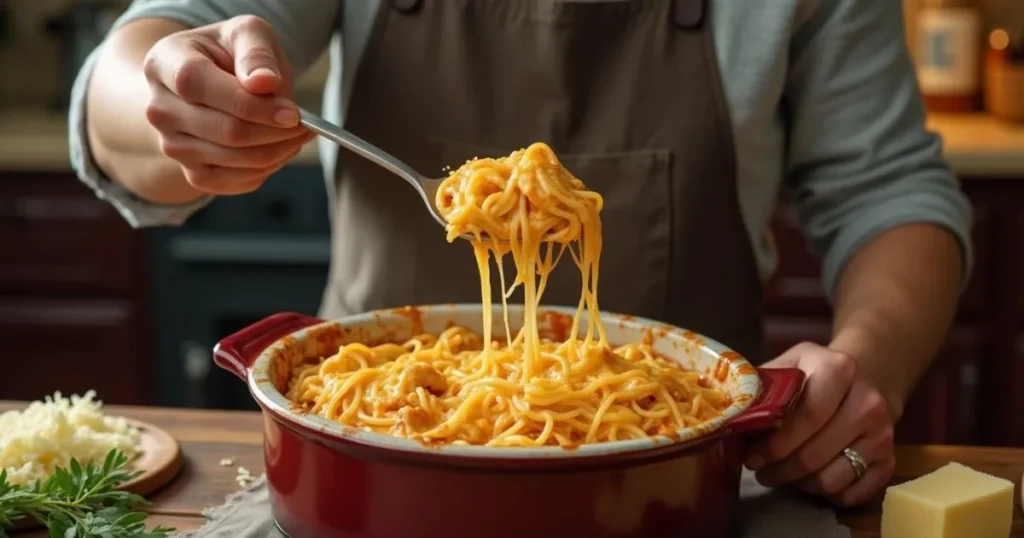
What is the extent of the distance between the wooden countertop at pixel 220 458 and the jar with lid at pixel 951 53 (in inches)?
73.7

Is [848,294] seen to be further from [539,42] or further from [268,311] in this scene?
[268,311]

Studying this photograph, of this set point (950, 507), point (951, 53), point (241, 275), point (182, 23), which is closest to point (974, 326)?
point (951, 53)

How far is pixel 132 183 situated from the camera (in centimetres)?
157

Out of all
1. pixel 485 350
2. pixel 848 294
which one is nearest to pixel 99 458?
pixel 485 350

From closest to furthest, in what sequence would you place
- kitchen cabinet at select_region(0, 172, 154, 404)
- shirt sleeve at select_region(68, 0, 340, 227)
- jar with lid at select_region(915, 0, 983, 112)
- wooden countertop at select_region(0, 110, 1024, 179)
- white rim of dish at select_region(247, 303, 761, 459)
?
1. white rim of dish at select_region(247, 303, 761, 459)
2. shirt sleeve at select_region(68, 0, 340, 227)
3. wooden countertop at select_region(0, 110, 1024, 179)
4. kitchen cabinet at select_region(0, 172, 154, 404)
5. jar with lid at select_region(915, 0, 983, 112)

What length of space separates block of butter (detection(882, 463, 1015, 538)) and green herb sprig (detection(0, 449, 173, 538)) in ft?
2.15

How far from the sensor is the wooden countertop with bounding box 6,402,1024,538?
125 centimetres

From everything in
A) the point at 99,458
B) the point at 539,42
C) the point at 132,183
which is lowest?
the point at 99,458

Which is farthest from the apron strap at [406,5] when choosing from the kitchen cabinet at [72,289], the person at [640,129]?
the kitchen cabinet at [72,289]

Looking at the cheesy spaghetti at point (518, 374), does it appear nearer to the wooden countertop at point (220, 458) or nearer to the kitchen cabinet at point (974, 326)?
the wooden countertop at point (220, 458)

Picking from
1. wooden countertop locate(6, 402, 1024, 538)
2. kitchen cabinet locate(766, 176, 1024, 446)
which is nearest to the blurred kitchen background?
kitchen cabinet locate(766, 176, 1024, 446)

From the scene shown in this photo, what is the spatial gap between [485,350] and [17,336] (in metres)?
2.03

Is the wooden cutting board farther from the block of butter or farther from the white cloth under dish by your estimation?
the block of butter

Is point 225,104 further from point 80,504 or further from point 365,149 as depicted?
point 80,504
